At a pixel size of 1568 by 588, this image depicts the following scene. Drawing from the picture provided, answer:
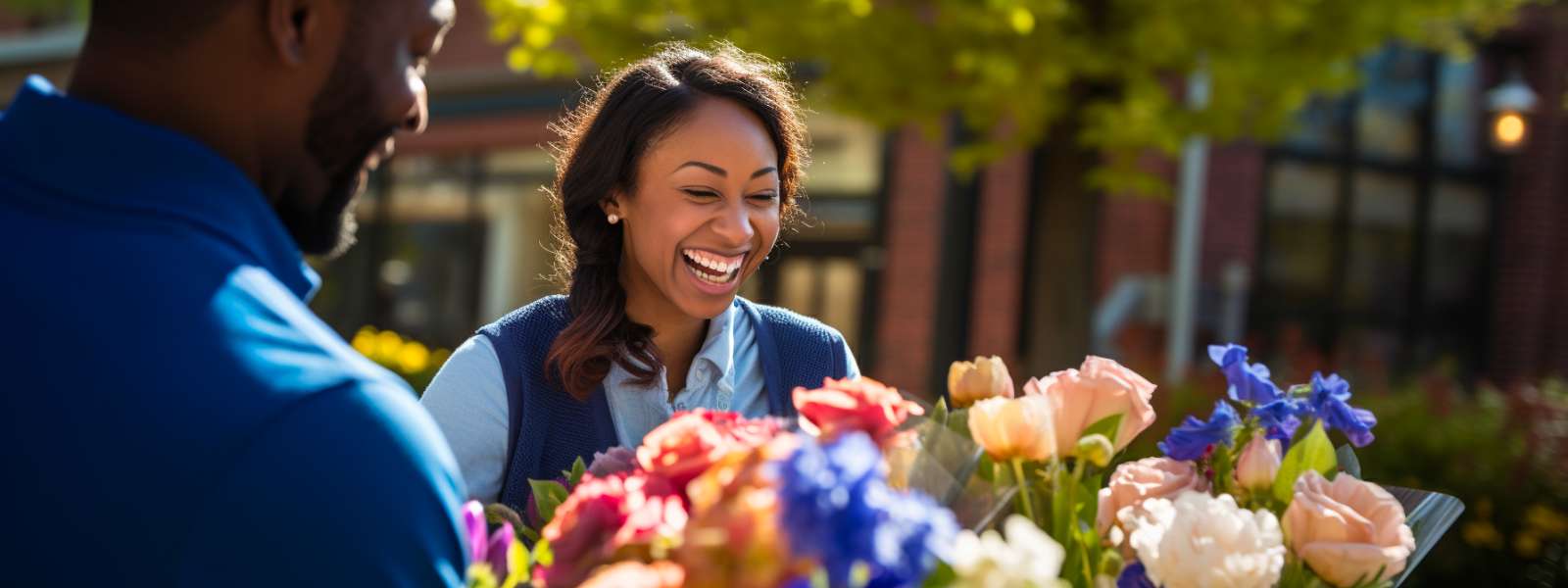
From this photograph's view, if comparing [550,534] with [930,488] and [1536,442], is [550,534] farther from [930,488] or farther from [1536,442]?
[1536,442]

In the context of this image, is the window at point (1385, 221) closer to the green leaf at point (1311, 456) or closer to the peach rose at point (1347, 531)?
the green leaf at point (1311, 456)

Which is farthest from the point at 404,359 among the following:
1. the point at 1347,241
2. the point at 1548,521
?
the point at 1347,241

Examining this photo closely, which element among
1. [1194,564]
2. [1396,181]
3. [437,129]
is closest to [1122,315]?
[1396,181]

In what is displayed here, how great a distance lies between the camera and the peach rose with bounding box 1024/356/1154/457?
1363mm

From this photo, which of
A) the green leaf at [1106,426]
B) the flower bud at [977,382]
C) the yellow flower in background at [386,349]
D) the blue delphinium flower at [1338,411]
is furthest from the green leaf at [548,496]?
the yellow flower in background at [386,349]

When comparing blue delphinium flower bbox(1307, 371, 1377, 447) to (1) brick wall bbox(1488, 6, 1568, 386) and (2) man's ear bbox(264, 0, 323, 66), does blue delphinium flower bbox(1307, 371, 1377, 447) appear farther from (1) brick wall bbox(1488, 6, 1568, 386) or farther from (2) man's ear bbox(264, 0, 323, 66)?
(1) brick wall bbox(1488, 6, 1568, 386)

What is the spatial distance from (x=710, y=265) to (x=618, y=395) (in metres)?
0.20

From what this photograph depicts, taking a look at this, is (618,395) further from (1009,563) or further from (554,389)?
(1009,563)

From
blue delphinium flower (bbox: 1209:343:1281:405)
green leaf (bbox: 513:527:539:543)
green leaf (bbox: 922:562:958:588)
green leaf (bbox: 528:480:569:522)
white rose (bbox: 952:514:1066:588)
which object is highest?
white rose (bbox: 952:514:1066:588)

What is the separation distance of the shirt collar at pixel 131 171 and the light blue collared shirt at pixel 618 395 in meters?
0.95

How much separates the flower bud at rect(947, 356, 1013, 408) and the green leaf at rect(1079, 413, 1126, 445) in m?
0.09

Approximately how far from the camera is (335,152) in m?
1.02

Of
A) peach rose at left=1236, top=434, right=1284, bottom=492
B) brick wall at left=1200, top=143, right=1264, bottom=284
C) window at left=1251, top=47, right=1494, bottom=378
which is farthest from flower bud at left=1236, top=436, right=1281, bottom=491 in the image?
window at left=1251, top=47, right=1494, bottom=378

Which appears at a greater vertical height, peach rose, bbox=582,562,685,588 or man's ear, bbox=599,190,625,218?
man's ear, bbox=599,190,625,218
